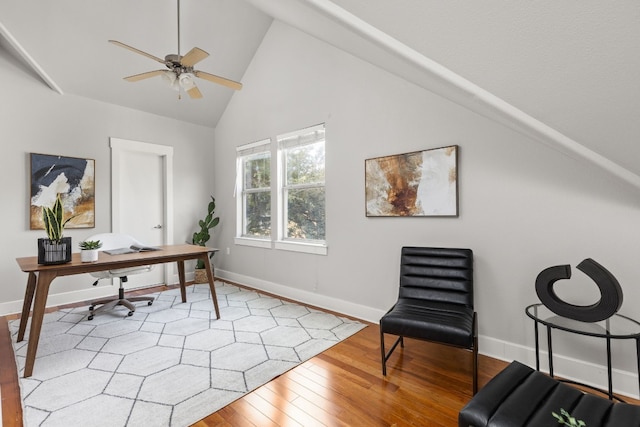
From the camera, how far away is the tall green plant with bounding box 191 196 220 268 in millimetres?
4746

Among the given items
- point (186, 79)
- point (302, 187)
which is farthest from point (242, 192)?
point (186, 79)

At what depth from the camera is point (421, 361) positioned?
91.3 inches

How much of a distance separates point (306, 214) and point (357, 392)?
234 centimetres

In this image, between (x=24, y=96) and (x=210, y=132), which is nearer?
(x=24, y=96)

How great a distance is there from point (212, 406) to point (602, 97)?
2.43 metres

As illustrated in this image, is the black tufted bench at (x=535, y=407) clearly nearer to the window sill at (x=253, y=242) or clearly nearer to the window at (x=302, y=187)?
the window at (x=302, y=187)

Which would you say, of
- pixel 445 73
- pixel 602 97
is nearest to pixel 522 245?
pixel 602 97

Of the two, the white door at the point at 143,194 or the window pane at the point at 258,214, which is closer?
the white door at the point at 143,194

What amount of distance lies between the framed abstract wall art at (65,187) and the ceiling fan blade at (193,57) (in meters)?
2.45

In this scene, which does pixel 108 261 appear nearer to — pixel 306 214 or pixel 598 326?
pixel 306 214

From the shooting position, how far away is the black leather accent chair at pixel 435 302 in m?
1.88

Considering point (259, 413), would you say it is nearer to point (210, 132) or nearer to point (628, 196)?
point (628, 196)

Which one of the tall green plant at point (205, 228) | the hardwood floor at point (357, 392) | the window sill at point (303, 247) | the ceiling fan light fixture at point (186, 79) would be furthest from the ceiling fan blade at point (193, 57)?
the tall green plant at point (205, 228)

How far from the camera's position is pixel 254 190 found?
463 centimetres
